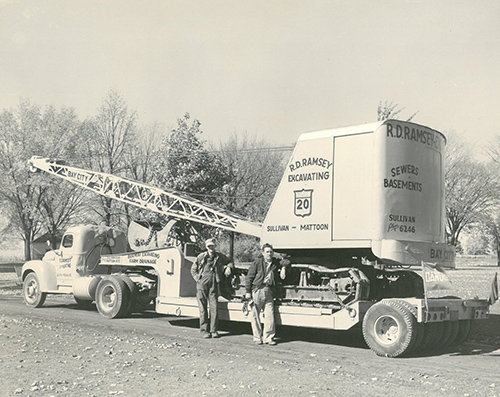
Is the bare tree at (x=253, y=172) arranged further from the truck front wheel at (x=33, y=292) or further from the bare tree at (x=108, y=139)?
the truck front wheel at (x=33, y=292)

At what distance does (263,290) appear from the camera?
1139 cm

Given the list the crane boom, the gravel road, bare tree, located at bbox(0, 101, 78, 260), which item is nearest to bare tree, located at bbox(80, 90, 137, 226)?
bare tree, located at bbox(0, 101, 78, 260)

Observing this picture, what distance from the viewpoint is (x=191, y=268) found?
12.9 m

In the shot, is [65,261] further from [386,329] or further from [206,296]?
[386,329]

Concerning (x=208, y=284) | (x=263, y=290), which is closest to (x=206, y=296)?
(x=208, y=284)

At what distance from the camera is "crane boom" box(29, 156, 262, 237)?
49.2ft

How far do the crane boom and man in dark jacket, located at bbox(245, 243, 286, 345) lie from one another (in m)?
2.09

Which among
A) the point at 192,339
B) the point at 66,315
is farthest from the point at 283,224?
the point at 66,315

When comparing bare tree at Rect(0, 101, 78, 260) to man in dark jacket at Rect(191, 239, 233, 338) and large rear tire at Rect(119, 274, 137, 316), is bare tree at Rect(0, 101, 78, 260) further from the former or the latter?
man in dark jacket at Rect(191, 239, 233, 338)

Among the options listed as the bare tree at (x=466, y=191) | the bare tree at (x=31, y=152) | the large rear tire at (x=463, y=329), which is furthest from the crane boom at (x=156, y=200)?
the bare tree at (x=466, y=191)

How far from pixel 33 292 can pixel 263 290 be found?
9.00m

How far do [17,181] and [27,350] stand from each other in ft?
83.9

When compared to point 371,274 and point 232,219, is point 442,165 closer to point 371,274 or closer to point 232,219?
point 371,274

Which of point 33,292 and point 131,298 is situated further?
point 33,292
